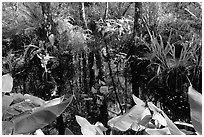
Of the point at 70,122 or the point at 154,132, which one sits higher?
the point at 154,132

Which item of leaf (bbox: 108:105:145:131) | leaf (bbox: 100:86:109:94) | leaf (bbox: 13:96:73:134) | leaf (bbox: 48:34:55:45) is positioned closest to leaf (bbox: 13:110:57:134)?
leaf (bbox: 13:96:73:134)

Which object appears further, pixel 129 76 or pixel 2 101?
pixel 129 76

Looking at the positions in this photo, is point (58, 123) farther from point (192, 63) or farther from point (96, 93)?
point (192, 63)

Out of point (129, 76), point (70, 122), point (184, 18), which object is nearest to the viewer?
point (70, 122)

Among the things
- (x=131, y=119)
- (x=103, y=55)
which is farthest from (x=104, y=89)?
(x=131, y=119)

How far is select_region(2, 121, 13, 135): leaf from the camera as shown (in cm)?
37

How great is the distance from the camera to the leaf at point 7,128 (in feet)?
1.22

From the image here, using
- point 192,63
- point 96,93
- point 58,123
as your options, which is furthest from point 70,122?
point 192,63

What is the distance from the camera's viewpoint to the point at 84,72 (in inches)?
70.2

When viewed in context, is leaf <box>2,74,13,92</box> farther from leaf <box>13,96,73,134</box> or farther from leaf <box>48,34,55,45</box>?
leaf <box>48,34,55,45</box>

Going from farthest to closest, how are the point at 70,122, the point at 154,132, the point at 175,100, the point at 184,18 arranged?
the point at 184,18
the point at 175,100
the point at 70,122
the point at 154,132

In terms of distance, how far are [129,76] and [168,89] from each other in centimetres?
27

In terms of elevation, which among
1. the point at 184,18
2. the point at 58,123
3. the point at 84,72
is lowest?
the point at 58,123

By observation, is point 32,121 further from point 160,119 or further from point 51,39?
point 51,39
